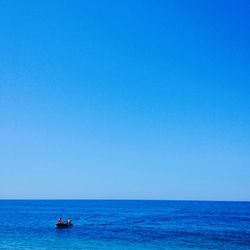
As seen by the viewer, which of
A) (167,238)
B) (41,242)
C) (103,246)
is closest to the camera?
(103,246)

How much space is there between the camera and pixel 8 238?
37.7 metres

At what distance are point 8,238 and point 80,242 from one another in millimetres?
7820

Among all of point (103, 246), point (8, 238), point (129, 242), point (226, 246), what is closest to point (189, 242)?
point (226, 246)

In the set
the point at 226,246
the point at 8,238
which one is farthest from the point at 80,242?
the point at 226,246

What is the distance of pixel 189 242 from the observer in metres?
35.7

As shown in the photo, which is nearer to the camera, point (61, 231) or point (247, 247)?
point (247, 247)

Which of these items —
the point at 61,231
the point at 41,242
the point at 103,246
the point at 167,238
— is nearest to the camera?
the point at 103,246

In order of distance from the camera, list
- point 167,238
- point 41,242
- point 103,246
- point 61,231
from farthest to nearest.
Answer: point 61,231
point 167,238
point 41,242
point 103,246

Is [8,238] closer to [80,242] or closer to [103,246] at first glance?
[80,242]

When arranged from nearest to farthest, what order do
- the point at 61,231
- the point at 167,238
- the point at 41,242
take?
1. the point at 41,242
2. the point at 167,238
3. the point at 61,231

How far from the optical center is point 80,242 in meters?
36.2

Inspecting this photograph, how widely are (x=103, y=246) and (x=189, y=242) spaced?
871cm

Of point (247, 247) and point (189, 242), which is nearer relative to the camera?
point (247, 247)

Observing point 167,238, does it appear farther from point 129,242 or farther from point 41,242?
point 41,242
